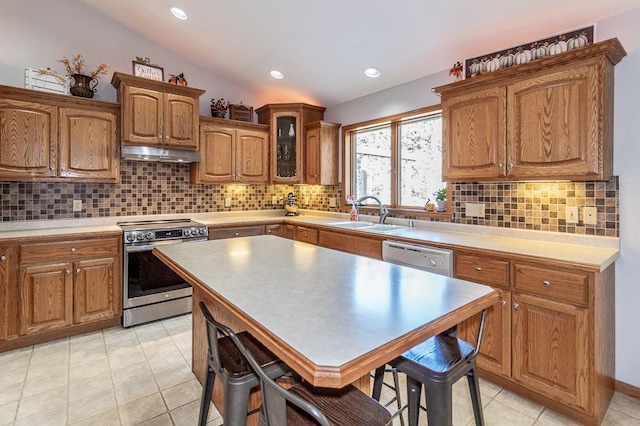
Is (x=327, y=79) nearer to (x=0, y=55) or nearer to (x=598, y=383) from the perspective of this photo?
(x=0, y=55)

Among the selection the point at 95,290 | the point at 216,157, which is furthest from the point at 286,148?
the point at 95,290

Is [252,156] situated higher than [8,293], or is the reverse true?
[252,156]

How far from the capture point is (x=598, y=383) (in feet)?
6.17

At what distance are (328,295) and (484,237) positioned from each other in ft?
6.57

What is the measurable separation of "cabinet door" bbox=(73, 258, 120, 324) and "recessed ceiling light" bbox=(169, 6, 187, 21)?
2.40 meters

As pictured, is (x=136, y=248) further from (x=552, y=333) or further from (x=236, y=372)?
(x=552, y=333)

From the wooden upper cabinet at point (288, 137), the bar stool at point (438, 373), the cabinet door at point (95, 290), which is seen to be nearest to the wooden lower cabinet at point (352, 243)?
the wooden upper cabinet at point (288, 137)

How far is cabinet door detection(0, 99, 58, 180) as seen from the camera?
2.85 metres

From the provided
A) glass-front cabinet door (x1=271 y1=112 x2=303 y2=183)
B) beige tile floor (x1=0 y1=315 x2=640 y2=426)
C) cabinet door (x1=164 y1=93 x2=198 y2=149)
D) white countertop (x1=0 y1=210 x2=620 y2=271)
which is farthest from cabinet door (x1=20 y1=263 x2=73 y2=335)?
glass-front cabinet door (x1=271 y1=112 x2=303 y2=183)

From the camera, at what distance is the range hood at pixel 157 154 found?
337 cm

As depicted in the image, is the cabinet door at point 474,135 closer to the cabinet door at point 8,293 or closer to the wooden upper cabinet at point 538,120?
the wooden upper cabinet at point 538,120

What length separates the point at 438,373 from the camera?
1.22 m

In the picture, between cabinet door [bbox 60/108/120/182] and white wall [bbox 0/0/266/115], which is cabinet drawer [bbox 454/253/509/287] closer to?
cabinet door [bbox 60/108/120/182]

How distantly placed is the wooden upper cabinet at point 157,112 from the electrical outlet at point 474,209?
2869mm
